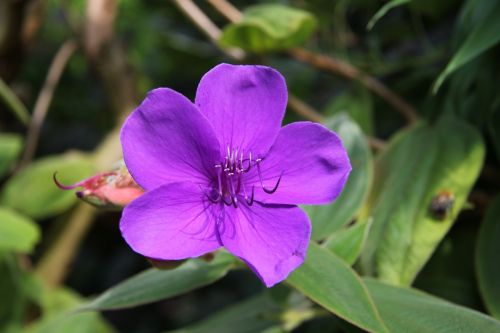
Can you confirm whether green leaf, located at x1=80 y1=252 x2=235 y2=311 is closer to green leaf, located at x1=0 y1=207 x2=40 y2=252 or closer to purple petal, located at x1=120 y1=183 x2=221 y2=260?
purple petal, located at x1=120 y1=183 x2=221 y2=260

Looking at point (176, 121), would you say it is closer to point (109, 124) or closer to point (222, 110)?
point (222, 110)

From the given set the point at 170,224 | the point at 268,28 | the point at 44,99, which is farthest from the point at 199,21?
the point at 170,224

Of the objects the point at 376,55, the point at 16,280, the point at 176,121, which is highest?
the point at 176,121

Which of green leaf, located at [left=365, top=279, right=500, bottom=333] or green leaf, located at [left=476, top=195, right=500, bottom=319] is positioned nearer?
green leaf, located at [left=365, top=279, right=500, bottom=333]

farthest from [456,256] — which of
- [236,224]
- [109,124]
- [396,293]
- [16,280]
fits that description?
[109,124]

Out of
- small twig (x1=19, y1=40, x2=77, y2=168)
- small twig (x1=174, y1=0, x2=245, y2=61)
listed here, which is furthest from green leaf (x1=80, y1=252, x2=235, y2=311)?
small twig (x1=19, y1=40, x2=77, y2=168)

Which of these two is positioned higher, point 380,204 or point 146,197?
point 146,197

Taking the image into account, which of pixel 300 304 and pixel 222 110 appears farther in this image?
pixel 300 304
